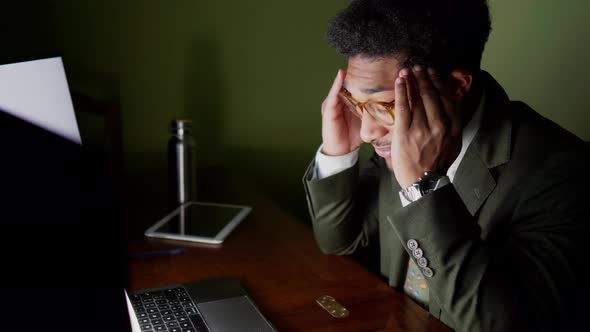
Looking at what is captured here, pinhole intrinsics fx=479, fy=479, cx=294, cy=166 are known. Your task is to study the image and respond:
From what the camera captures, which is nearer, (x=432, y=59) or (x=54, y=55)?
(x=54, y=55)

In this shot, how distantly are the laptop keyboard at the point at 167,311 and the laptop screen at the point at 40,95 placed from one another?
0.32 meters

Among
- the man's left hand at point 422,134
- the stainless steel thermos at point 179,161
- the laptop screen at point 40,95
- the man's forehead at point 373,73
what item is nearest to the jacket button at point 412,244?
the man's left hand at point 422,134

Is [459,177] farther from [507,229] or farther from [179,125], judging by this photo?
[179,125]

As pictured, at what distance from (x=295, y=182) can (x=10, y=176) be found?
1379mm

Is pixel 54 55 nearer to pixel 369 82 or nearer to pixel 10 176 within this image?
pixel 10 176

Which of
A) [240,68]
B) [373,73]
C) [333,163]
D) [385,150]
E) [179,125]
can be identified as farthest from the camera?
[240,68]

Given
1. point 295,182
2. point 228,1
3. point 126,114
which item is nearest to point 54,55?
point 126,114

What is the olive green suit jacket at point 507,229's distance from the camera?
79 cm

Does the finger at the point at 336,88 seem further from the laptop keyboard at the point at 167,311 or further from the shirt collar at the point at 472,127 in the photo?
the laptop keyboard at the point at 167,311

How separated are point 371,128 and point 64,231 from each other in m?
0.63

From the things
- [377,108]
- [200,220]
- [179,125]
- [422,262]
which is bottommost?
[200,220]

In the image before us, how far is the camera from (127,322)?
73cm

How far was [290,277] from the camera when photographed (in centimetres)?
94

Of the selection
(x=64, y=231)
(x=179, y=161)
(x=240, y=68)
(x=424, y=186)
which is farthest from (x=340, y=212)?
(x=240, y=68)
